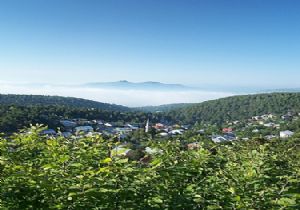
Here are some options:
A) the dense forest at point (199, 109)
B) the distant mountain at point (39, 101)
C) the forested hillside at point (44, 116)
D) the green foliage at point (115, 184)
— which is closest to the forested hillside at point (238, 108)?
the dense forest at point (199, 109)

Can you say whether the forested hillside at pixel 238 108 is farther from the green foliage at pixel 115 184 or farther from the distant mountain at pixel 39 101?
the green foliage at pixel 115 184

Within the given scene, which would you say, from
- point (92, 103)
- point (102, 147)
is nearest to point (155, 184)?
point (102, 147)

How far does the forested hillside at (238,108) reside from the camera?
153 metres

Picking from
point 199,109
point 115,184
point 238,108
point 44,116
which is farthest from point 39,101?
point 115,184

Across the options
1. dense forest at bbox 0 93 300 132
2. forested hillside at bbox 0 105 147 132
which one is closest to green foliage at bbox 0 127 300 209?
forested hillside at bbox 0 105 147 132

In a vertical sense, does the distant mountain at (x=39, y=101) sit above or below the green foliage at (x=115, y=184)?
below

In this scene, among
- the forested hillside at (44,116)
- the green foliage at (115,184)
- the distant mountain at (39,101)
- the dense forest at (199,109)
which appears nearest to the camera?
the green foliage at (115,184)

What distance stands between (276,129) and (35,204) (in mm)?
113958

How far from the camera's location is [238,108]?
16325 cm

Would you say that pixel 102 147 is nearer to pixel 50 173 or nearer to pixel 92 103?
pixel 50 173

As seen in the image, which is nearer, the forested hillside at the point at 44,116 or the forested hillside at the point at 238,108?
the forested hillside at the point at 44,116

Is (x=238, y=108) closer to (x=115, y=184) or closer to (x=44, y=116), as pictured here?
(x=44, y=116)

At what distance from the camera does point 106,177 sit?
16.9ft

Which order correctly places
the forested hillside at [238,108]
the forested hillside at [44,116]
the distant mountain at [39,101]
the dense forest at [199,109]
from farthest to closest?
1. the forested hillside at [238,108]
2. the distant mountain at [39,101]
3. the dense forest at [199,109]
4. the forested hillside at [44,116]
